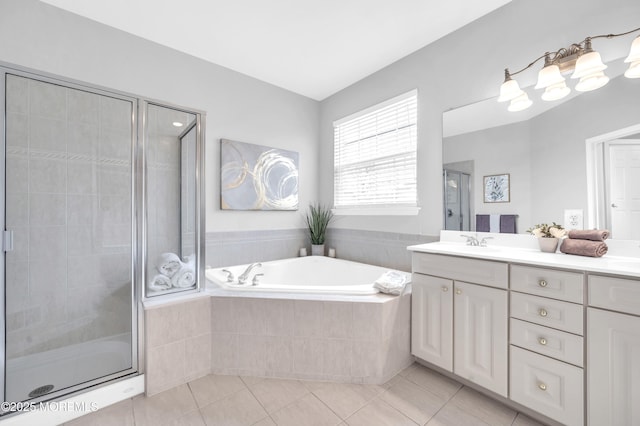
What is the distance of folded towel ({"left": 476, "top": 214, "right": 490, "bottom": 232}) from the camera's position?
2031mm

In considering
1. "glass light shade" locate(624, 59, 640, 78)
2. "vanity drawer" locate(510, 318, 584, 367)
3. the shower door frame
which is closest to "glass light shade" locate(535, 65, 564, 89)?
"glass light shade" locate(624, 59, 640, 78)

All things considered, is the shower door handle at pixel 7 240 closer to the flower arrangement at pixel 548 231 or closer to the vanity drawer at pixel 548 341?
the vanity drawer at pixel 548 341

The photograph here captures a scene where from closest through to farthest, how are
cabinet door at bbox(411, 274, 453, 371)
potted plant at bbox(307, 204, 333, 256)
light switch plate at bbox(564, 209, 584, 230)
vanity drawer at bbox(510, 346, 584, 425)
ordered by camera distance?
vanity drawer at bbox(510, 346, 584, 425) < light switch plate at bbox(564, 209, 584, 230) < cabinet door at bbox(411, 274, 453, 371) < potted plant at bbox(307, 204, 333, 256)

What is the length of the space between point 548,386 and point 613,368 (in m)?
0.30

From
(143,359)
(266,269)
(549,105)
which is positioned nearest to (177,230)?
(143,359)

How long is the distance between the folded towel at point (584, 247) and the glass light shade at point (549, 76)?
97cm

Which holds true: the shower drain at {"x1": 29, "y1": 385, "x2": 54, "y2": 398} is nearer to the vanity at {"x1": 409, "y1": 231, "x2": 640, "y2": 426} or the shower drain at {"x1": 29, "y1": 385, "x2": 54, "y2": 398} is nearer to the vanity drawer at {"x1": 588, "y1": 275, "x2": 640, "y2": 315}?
the vanity at {"x1": 409, "y1": 231, "x2": 640, "y2": 426}

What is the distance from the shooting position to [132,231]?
180cm

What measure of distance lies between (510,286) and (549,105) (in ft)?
4.02

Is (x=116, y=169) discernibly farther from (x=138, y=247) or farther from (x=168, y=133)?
(x=138, y=247)

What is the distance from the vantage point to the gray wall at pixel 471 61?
1596mm

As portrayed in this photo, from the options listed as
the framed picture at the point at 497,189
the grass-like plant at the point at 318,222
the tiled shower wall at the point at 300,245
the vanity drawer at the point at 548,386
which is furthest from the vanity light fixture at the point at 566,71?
the grass-like plant at the point at 318,222

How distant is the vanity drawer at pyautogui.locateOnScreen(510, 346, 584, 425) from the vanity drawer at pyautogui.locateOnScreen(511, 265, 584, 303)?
33cm

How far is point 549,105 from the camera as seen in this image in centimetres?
176
